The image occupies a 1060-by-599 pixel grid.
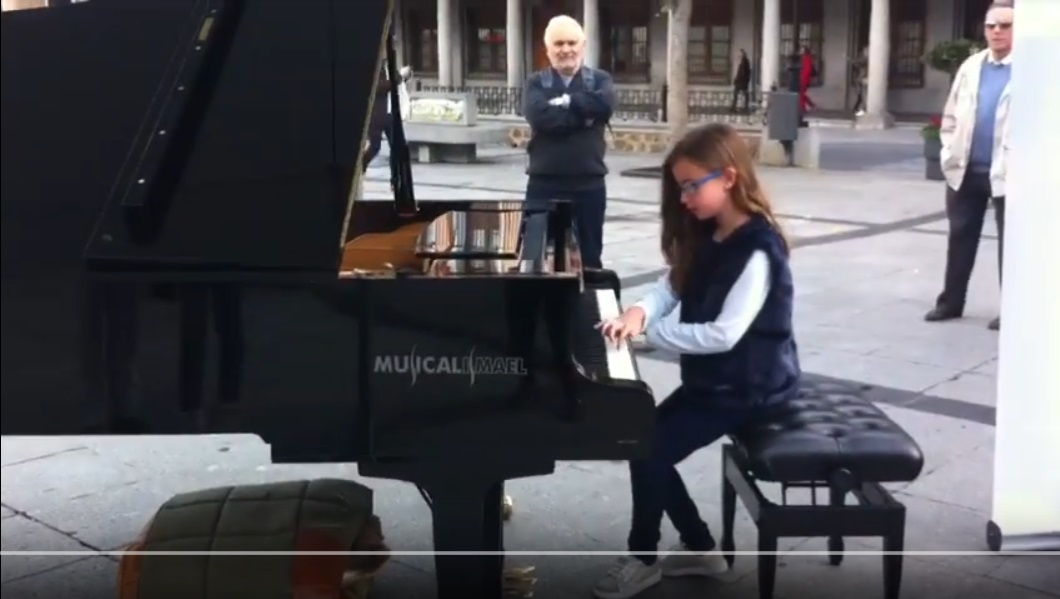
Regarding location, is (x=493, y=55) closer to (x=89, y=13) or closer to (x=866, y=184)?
(x=89, y=13)

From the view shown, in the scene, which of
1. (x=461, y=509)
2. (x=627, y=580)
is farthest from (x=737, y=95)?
(x=461, y=509)

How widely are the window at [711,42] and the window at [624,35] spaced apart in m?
0.34

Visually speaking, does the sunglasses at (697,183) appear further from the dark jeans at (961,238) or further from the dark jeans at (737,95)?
the dark jeans at (737,95)

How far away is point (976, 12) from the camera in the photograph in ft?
41.7

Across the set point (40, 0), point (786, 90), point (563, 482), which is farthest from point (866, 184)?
point (40, 0)

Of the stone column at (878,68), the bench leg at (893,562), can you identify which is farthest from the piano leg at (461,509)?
the stone column at (878,68)

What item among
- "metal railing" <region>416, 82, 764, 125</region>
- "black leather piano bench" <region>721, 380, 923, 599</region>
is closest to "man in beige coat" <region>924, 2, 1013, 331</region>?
"black leather piano bench" <region>721, 380, 923, 599</region>

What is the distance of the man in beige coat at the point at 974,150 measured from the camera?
269 inches

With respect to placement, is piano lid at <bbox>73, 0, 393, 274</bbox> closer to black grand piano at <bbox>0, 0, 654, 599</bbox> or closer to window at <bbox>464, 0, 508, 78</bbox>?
black grand piano at <bbox>0, 0, 654, 599</bbox>

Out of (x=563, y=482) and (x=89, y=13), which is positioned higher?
(x=89, y=13)

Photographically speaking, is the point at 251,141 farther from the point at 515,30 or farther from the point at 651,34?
the point at 651,34

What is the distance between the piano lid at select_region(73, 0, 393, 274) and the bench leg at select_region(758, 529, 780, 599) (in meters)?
1.46

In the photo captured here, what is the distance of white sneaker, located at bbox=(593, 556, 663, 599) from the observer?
12.0 ft

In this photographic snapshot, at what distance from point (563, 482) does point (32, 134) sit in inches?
106
